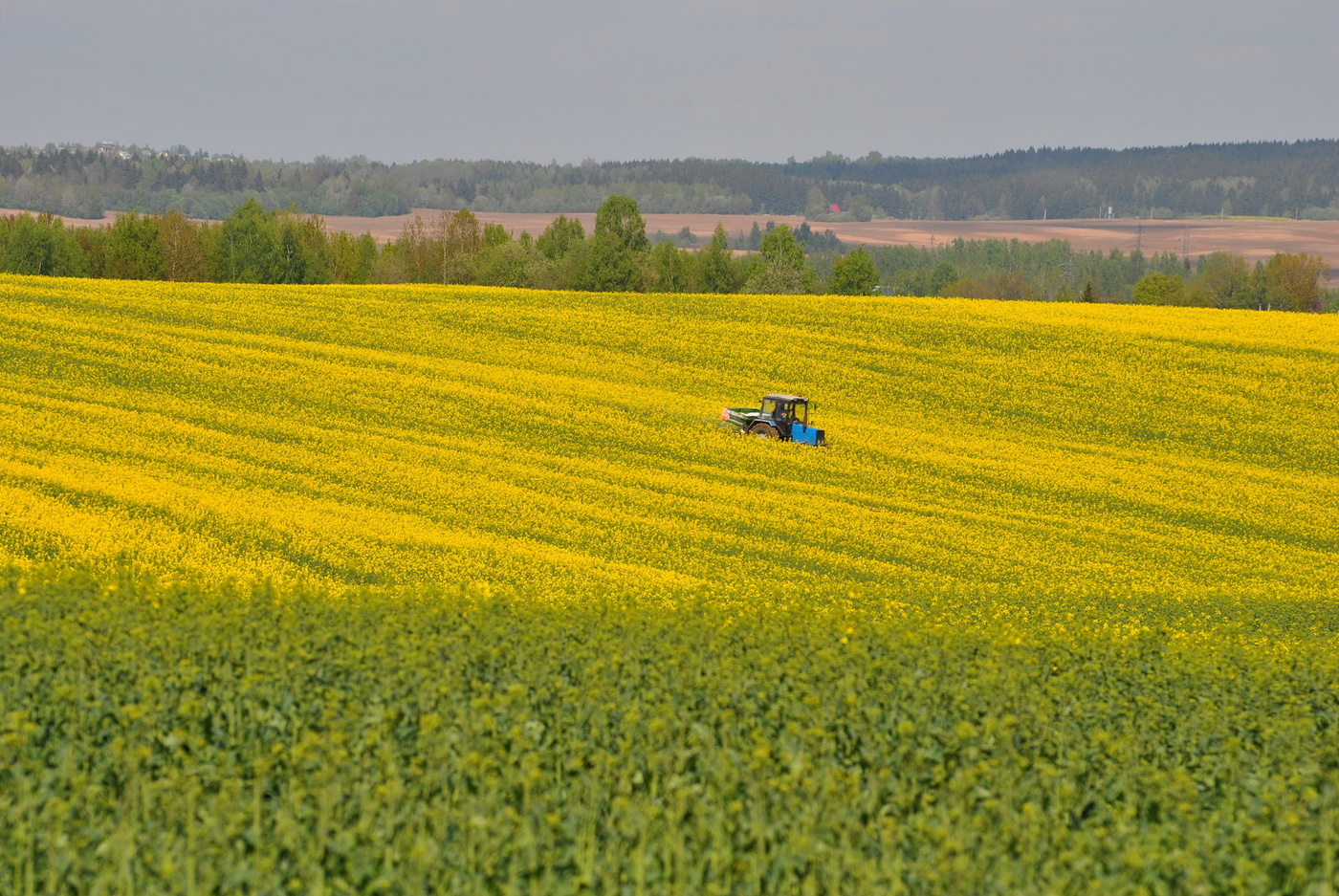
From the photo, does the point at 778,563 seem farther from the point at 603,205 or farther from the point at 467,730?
the point at 603,205

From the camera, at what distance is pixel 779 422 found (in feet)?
120

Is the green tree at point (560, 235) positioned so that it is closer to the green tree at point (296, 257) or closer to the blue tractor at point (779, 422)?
the green tree at point (296, 257)

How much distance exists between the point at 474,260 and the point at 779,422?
8640 cm

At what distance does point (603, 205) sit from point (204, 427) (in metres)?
84.2

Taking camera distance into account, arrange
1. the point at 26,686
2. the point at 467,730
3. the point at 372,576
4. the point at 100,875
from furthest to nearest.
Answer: the point at 372,576
the point at 26,686
the point at 467,730
the point at 100,875

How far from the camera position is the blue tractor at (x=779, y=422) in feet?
119

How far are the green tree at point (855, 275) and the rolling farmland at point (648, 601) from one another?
55660 millimetres

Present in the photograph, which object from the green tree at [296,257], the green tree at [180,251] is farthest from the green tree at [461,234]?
the green tree at [180,251]

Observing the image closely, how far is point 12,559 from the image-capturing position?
2077 centimetres

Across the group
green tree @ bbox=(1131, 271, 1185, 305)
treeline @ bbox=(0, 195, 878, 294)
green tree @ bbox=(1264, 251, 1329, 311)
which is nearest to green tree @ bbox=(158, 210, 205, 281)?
treeline @ bbox=(0, 195, 878, 294)

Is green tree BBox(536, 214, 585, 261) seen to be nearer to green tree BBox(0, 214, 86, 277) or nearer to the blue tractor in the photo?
green tree BBox(0, 214, 86, 277)

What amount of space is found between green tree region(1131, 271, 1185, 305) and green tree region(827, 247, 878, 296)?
31.3 meters

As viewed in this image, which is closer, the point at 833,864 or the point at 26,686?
the point at 833,864

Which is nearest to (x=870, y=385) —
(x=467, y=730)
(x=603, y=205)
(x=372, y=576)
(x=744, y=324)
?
(x=744, y=324)
